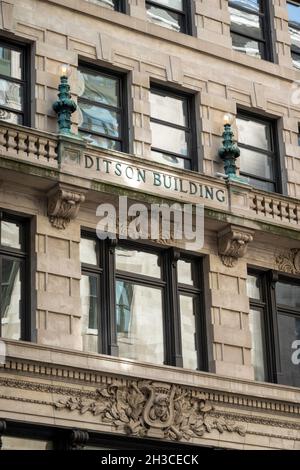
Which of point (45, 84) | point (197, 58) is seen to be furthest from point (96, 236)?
point (197, 58)

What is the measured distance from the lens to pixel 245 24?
38438 millimetres

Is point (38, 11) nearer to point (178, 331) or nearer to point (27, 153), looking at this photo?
point (27, 153)

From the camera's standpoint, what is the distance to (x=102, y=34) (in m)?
35.0

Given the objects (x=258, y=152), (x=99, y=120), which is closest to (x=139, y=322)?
(x=99, y=120)

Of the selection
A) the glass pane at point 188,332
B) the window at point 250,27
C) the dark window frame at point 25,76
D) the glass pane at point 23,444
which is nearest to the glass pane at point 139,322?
the glass pane at point 188,332

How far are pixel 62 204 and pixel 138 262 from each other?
271cm

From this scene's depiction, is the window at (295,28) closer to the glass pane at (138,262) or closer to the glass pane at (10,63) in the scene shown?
the glass pane at (138,262)

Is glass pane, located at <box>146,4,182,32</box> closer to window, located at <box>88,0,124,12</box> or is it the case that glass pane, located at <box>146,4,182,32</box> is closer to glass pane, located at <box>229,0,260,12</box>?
window, located at <box>88,0,124,12</box>

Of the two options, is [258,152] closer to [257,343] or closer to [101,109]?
[101,109]

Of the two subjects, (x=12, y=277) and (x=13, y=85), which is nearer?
(x=12, y=277)

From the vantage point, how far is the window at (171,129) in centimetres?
3525

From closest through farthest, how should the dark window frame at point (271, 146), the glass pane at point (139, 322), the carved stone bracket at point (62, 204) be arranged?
the carved stone bracket at point (62, 204) → the glass pane at point (139, 322) → the dark window frame at point (271, 146)

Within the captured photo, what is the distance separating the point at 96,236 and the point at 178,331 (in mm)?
3023

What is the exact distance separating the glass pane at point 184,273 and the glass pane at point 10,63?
6029 millimetres
